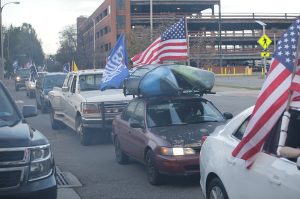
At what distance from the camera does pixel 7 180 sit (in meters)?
5.19

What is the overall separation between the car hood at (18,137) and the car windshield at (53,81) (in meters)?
16.9

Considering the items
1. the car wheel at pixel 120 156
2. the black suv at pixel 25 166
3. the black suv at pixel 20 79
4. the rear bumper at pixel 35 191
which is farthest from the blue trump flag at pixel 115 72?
the black suv at pixel 20 79

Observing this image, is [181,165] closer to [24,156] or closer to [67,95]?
[24,156]

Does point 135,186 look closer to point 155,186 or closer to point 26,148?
point 155,186

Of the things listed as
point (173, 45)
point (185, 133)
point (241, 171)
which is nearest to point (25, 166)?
point (241, 171)

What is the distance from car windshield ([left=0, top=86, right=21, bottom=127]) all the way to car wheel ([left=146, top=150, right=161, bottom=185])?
94.5 inches

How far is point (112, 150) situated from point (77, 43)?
7405cm

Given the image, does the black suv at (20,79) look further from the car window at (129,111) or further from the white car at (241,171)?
the white car at (241,171)

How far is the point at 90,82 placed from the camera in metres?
14.6

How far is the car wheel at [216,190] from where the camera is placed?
5441 mm

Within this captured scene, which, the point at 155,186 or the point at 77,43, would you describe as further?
the point at 77,43

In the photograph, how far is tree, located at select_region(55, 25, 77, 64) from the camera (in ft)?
246

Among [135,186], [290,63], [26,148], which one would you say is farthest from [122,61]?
[290,63]

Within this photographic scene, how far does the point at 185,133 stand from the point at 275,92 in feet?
12.9
